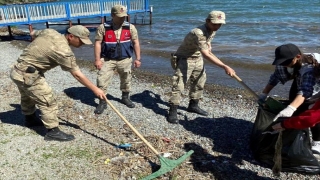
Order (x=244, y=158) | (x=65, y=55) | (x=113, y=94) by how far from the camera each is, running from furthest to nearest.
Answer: (x=113, y=94)
(x=244, y=158)
(x=65, y=55)

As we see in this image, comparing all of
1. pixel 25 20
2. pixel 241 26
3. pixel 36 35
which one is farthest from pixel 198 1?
pixel 36 35

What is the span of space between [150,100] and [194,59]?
176cm

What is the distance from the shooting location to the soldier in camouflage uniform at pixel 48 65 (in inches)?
156

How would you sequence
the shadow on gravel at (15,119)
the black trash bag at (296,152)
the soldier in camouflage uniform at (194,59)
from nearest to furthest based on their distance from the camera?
the black trash bag at (296,152), the soldier in camouflage uniform at (194,59), the shadow on gravel at (15,119)

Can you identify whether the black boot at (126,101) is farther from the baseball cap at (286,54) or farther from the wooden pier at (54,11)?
the wooden pier at (54,11)

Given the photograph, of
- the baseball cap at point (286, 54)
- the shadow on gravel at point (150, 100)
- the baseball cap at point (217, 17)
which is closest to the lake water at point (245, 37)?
the shadow on gravel at point (150, 100)

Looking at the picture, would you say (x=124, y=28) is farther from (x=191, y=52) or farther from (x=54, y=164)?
(x=54, y=164)

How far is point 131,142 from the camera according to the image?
15.0 feet

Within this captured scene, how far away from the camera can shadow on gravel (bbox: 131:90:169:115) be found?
6020mm

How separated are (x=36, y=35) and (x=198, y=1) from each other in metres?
31.9

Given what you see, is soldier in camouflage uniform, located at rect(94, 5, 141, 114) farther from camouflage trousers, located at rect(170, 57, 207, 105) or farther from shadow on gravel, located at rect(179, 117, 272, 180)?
shadow on gravel, located at rect(179, 117, 272, 180)

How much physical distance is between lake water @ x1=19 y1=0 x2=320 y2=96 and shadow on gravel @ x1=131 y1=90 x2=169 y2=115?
230 centimetres

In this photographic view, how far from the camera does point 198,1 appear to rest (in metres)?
34.3

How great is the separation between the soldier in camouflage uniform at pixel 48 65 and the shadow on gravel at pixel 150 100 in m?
1.92
